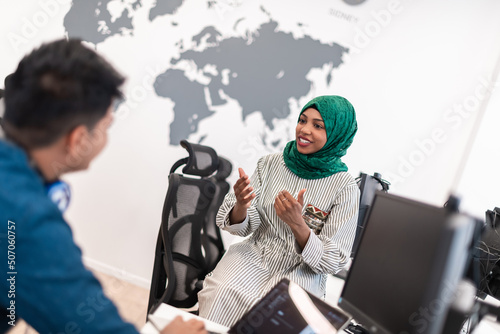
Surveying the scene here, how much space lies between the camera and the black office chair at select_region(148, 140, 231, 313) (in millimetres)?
1621

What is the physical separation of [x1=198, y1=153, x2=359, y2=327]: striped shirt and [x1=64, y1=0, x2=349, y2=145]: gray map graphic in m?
0.86

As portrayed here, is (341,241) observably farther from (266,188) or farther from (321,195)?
(266,188)

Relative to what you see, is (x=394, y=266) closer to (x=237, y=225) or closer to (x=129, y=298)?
(x=237, y=225)

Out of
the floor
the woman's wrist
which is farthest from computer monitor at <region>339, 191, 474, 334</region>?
the floor

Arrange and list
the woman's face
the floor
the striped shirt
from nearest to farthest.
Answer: the striped shirt < the woman's face < the floor

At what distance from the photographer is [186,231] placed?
5.78ft

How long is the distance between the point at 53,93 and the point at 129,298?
91.7 inches

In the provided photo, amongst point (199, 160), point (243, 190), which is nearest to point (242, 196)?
point (243, 190)

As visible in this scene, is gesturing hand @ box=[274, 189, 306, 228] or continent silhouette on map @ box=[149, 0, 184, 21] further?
continent silhouette on map @ box=[149, 0, 184, 21]

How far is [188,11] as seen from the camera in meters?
2.65

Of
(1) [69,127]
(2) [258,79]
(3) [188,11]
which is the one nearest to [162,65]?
(3) [188,11]

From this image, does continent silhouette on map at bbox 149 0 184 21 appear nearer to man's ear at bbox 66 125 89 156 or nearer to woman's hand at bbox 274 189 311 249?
woman's hand at bbox 274 189 311 249

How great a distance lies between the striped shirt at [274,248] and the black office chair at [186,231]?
0.16 m

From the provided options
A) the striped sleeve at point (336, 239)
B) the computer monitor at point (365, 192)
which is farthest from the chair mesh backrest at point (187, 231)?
the computer monitor at point (365, 192)
